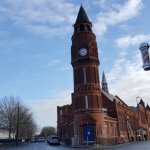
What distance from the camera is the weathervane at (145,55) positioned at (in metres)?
4.39

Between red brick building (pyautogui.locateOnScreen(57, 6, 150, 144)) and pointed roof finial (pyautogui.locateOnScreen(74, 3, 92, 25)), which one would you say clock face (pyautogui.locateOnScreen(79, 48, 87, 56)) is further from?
pointed roof finial (pyautogui.locateOnScreen(74, 3, 92, 25))

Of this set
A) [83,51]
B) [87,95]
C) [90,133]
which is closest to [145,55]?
[90,133]

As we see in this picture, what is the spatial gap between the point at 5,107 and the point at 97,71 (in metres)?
29.5

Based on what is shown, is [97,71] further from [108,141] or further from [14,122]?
[14,122]

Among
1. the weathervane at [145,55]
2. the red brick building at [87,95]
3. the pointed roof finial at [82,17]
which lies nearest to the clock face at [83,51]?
the red brick building at [87,95]

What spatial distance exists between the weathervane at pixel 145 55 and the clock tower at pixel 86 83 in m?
28.5

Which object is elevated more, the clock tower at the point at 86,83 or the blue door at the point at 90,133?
the clock tower at the point at 86,83

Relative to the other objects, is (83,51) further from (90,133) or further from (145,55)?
(145,55)

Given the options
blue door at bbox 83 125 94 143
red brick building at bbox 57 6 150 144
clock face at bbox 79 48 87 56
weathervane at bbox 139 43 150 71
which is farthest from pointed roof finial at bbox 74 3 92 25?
weathervane at bbox 139 43 150 71

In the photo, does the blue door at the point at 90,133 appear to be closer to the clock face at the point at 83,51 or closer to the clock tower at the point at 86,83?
the clock tower at the point at 86,83

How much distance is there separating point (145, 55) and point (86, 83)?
32940 mm

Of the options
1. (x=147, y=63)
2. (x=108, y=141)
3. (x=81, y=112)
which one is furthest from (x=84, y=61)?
(x=147, y=63)

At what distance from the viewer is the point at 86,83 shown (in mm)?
37438

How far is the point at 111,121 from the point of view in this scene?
41812 mm
